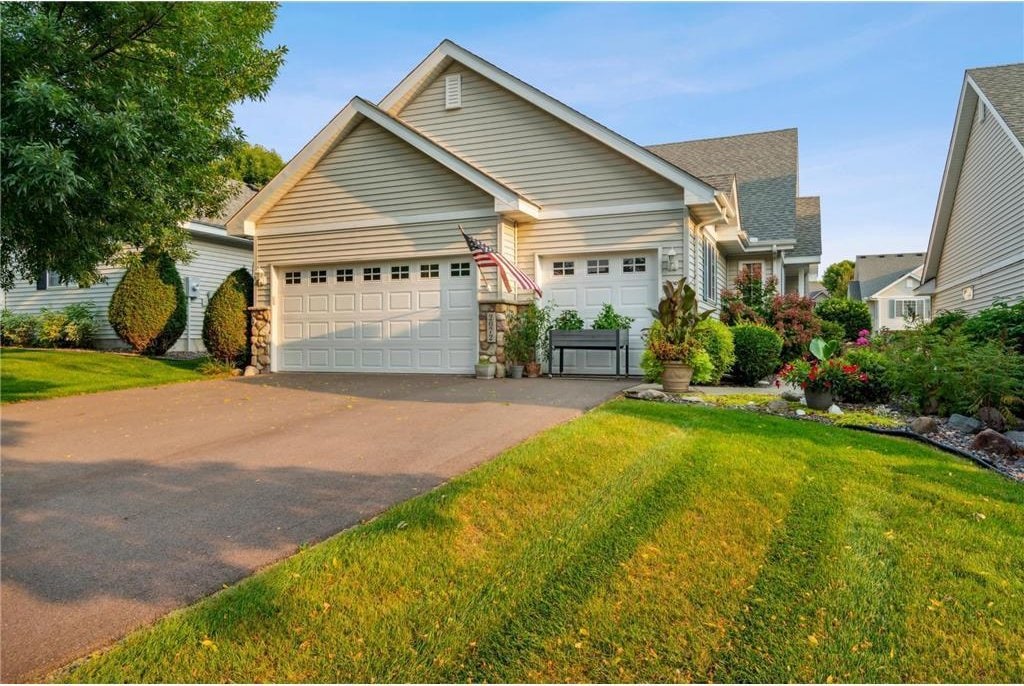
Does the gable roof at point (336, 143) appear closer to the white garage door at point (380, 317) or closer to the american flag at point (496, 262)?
the american flag at point (496, 262)

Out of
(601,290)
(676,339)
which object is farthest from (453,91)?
(676,339)

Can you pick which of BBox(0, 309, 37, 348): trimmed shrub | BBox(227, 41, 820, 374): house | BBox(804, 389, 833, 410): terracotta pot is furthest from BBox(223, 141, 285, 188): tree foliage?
BBox(804, 389, 833, 410): terracotta pot

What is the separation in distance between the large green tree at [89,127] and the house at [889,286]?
35555 mm

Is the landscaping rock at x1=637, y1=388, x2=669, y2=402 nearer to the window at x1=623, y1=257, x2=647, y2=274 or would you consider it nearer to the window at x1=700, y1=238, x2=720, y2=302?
the window at x1=623, y1=257, x2=647, y2=274

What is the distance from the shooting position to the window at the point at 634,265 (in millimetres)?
11880

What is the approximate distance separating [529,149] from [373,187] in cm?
325

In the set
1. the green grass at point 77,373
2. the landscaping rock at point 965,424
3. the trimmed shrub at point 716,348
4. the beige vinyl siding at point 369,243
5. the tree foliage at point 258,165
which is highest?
the tree foliage at point 258,165

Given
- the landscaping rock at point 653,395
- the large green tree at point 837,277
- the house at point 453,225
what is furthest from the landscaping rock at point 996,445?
the large green tree at point 837,277

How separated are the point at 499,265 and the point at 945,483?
25.3ft

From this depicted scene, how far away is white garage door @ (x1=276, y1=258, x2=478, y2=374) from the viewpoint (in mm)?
11953

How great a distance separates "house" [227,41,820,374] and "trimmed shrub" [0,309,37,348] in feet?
29.2

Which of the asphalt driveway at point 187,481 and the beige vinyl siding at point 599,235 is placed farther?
the beige vinyl siding at point 599,235

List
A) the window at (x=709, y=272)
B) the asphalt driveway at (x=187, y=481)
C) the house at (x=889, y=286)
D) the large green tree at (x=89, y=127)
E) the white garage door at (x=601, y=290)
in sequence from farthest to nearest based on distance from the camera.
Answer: the house at (x=889, y=286) < the window at (x=709, y=272) < the white garage door at (x=601, y=290) < the large green tree at (x=89, y=127) < the asphalt driveway at (x=187, y=481)

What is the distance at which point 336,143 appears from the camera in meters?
12.7
